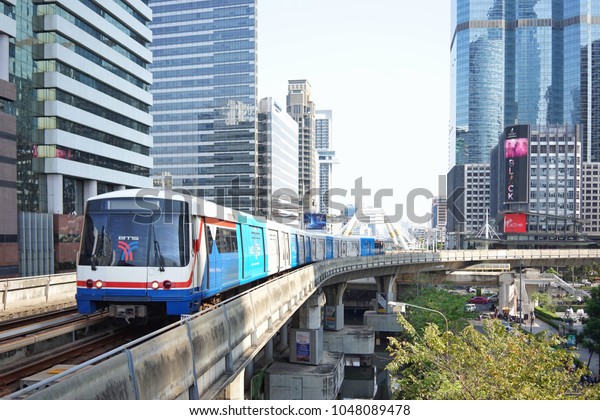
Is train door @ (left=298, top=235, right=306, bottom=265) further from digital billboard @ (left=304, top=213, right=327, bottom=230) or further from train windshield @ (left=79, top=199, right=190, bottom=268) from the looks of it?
digital billboard @ (left=304, top=213, right=327, bottom=230)

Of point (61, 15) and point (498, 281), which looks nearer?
point (61, 15)

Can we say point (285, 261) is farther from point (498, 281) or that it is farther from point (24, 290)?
point (498, 281)

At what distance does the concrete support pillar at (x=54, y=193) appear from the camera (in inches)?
2046

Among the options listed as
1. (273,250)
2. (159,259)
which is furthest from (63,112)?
(159,259)

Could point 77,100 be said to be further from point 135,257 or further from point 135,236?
point 135,257

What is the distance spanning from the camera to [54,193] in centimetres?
5219

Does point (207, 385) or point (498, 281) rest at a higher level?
point (207, 385)

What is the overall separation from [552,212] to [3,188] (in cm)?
12719

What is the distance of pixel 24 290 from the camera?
19641 millimetres

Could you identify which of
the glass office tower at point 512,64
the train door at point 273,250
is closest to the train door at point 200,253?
the train door at point 273,250

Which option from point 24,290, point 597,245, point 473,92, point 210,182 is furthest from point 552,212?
point 24,290

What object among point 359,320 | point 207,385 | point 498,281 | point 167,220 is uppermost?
point 167,220

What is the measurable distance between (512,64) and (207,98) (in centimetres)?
11532

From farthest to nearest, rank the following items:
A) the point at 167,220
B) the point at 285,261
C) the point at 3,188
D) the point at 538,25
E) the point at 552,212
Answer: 1. the point at 538,25
2. the point at 552,212
3. the point at 3,188
4. the point at 285,261
5. the point at 167,220
